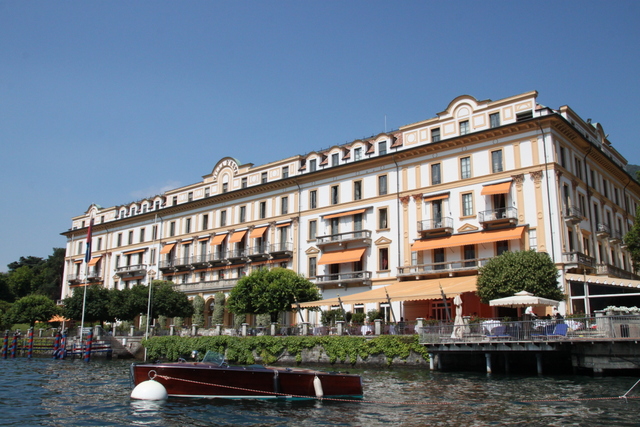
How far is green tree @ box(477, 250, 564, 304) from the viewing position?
1272 inches

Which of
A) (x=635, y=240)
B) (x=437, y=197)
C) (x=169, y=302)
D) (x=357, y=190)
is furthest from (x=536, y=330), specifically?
(x=169, y=302)

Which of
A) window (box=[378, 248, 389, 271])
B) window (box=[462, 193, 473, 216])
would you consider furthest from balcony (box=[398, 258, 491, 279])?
window (box=[462, 193, 473, 216])

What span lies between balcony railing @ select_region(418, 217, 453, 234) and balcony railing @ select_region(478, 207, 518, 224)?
2356mm

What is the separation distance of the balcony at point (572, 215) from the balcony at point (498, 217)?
309 centimetres

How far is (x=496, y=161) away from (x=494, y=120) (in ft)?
9.54

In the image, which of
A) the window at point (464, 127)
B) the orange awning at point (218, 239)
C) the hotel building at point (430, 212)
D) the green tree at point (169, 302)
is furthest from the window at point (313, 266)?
the window at point (464, 127)

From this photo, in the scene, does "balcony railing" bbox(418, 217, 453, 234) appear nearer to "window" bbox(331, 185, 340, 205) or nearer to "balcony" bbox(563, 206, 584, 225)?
"balcony" bbox(563, 206, 584, 225)

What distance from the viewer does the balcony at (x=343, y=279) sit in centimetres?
4450

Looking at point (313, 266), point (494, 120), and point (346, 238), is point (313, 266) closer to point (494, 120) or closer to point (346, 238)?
point (346, 238)

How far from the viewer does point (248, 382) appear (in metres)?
20.6

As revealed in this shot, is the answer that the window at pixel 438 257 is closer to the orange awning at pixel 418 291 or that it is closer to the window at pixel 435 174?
the orange awning at pixel 418 291

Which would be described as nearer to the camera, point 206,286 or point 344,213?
point 344,213

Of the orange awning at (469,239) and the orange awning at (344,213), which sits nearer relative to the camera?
the orange awning at (469,239)

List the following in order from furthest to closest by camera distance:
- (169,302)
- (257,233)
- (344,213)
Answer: (257,233) → (169,302) → (344,213)
